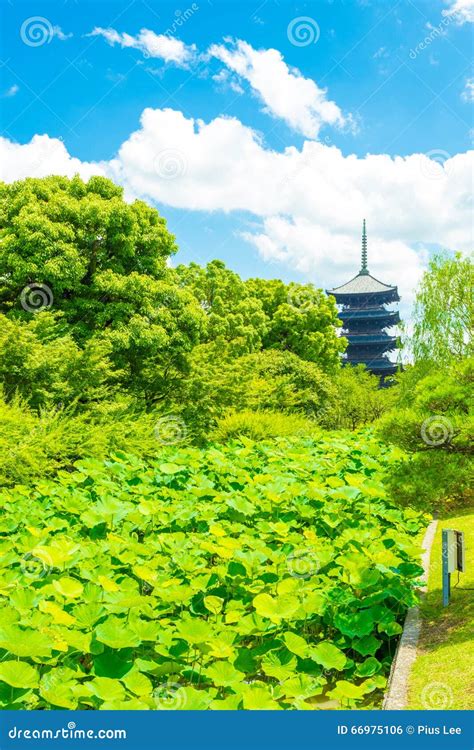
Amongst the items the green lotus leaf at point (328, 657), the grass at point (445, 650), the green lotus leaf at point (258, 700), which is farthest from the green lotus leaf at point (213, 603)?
the grass at point (445, 650)

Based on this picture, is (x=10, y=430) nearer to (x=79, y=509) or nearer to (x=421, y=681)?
(x=79, y=509)

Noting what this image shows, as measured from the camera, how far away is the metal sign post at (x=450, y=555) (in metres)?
4.85

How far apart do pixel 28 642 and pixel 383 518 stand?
4.54 metres

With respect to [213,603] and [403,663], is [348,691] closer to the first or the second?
[403,663]

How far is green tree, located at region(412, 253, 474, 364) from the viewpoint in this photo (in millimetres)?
11594

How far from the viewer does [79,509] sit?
6.75m

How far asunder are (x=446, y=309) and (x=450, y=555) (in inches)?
313

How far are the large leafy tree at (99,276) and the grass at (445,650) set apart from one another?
308 inches

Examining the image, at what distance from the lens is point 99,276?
12406mm

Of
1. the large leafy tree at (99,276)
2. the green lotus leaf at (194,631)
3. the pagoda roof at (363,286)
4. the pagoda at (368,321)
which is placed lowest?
the green lotus leaf at (194,631)

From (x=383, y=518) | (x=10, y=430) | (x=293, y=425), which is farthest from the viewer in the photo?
(x=293, y=425)

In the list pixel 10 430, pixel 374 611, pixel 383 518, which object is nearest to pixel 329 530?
pixel 383 518

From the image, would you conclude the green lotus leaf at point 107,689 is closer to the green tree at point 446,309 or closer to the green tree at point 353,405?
the green tree at point 446,309

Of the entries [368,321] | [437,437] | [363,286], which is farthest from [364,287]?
[437,437]
